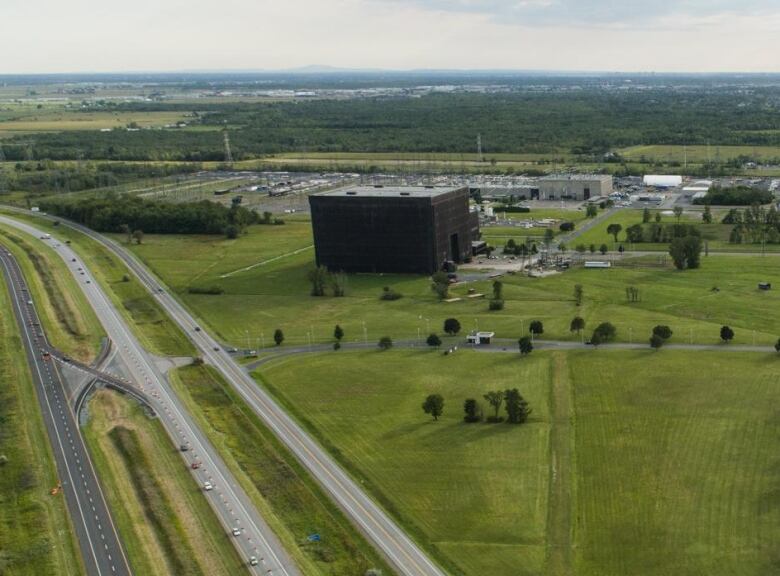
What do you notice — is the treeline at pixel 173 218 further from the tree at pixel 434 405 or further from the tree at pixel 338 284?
the tree at pixel 434 405

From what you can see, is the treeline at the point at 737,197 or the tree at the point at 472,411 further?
the treeline at the point at 737,197

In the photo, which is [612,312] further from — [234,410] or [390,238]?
[234,410]

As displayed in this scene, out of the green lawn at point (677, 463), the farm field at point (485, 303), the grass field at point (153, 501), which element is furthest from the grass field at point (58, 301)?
the green lawn at point (677, 463)

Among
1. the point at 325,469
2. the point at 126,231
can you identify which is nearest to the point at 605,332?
the point at 325,469

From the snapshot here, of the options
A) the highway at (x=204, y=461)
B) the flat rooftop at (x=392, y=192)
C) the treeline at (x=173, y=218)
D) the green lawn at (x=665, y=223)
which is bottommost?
the green lawn at (x=665, y=223)

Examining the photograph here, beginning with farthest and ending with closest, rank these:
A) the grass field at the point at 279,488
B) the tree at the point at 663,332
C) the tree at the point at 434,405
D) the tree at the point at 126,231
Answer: the tree at the point at 126,231 < the tree at the point at 663,332 < the tree at the point at 434,405 < the grass field at the point at 279,488

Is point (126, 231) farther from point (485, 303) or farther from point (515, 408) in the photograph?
point (515, 408)

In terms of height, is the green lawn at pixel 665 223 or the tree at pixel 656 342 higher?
the tree at pixel 656 342
